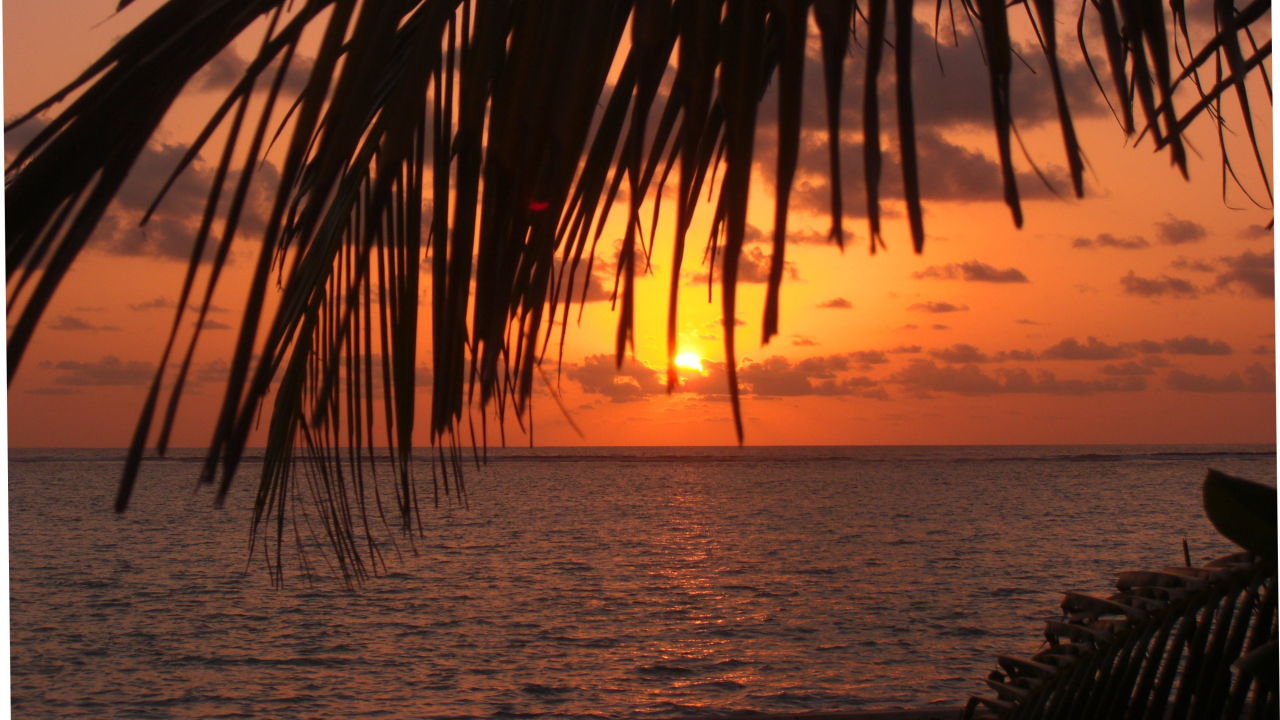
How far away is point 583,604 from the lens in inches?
645

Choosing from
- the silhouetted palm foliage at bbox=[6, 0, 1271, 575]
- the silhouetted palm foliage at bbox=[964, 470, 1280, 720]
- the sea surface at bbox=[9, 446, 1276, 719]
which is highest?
the silhouetted palm foliage at bbox=[6, 0, 1271, 575]

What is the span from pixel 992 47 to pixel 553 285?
0.18m

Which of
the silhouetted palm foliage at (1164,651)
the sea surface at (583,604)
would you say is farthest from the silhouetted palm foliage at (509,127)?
the sea surface at (583,604)

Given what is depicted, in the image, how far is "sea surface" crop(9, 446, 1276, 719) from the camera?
439 inches

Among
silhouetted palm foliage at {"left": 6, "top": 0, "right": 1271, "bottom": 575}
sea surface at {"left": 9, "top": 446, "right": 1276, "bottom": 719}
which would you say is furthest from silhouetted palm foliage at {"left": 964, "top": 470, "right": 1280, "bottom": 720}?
sea surface at {"left": 9, "top": 446, "right": 1276, "bottom": 719}

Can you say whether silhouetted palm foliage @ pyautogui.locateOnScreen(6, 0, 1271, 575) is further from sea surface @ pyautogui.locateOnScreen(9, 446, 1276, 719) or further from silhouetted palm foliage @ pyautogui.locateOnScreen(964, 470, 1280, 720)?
sea surface @ pyautogui.locateOnScreen(9, 446, 1276, 719)

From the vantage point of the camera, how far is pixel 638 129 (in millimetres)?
255

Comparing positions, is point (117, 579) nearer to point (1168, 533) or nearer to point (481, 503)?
point (481, 503)

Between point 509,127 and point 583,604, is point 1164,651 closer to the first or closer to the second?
point 509,127

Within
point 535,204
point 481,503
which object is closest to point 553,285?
point 535,204

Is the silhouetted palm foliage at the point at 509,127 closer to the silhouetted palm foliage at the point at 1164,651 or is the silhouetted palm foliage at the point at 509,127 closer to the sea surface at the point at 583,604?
the silhouetted palm foliage at the point at 1164,651

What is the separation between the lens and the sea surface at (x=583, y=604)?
36.6ft

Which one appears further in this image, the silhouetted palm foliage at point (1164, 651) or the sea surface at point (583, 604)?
the sea surface at point (583, 604)

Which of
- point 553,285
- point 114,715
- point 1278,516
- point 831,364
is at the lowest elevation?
point 114,715
